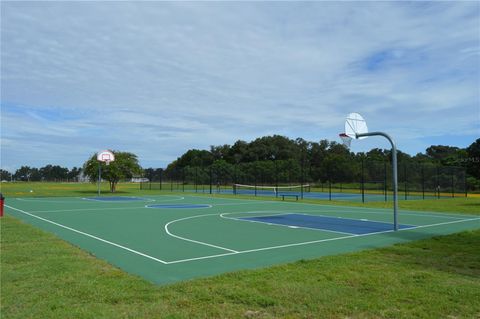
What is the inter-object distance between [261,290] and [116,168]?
3457 centimetres

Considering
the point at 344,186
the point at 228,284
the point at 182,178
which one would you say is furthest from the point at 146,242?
the point at 182,178

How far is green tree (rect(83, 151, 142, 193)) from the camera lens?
124 feet

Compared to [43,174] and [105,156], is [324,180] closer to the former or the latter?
[105,156]

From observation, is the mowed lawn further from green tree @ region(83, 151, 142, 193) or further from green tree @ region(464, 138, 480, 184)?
green tree @ region(464, 138, 480, 184)

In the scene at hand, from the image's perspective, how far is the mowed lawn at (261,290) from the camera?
446 centimetres

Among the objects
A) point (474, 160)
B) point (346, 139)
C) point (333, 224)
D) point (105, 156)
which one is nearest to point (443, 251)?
point (346, 139)

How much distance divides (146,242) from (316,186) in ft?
109

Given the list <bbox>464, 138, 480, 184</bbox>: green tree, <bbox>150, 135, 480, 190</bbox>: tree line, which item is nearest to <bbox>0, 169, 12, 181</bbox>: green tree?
<bbox>150, 135, 480, 190</bbox>: tree line

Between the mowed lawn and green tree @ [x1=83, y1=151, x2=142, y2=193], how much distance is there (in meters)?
31.4

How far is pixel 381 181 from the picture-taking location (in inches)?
1348

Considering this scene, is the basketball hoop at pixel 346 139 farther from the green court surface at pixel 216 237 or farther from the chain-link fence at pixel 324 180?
the chain-link fence at pixel 324 180

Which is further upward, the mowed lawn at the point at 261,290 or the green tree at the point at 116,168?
the green tree at the point at 116,168

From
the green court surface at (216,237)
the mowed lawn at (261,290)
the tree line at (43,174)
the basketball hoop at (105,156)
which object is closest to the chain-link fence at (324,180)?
the basketball hoop at (105,156)

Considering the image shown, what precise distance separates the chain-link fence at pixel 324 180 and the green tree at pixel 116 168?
187 inches
